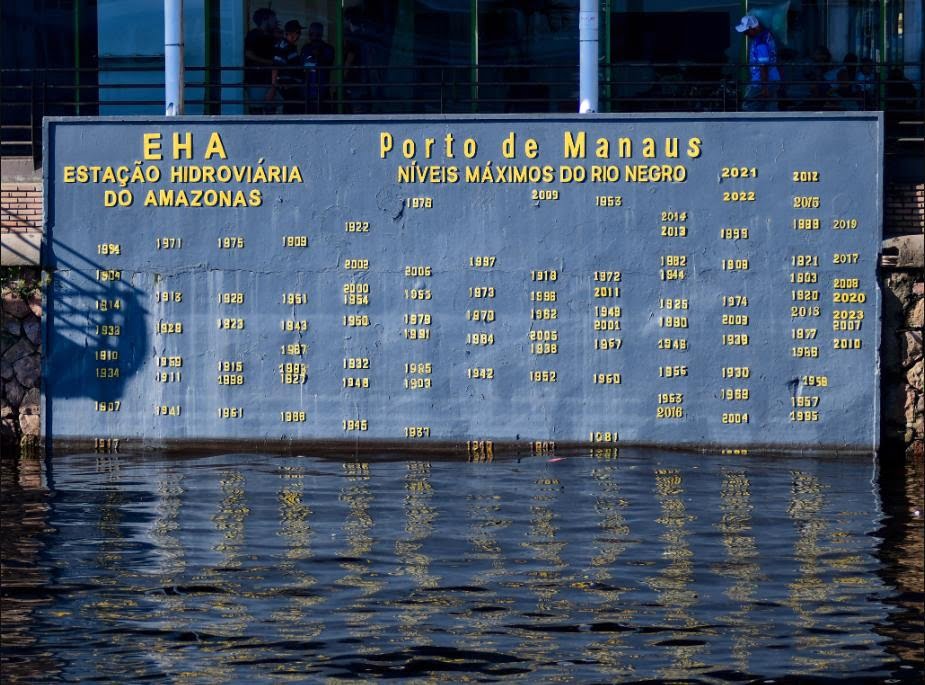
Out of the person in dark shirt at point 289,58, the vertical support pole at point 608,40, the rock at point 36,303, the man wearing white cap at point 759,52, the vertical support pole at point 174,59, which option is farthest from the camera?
the vertical support pole at point 608,40

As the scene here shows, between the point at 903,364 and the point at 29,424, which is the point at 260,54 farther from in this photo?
the point at 903,364

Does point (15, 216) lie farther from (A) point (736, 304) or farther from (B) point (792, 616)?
(B) point (792, 616)

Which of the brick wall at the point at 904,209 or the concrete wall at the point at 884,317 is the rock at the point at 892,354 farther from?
the brick wall at the point at 904,209

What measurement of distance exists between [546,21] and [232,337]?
6.92 meters

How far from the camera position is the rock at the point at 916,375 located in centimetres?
1714

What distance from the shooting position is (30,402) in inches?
698

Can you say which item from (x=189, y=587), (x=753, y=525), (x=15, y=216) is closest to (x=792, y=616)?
(x=753, y=525)

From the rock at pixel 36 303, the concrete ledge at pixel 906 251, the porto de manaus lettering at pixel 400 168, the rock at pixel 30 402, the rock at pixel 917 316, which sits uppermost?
the porto de manaus lettering at pixel 400 168

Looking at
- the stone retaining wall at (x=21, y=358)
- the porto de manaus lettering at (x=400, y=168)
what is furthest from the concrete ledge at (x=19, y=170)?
the stone retaining wall at (x=21, y=358)

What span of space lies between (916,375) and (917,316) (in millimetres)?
603

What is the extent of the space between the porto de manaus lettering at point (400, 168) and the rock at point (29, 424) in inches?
93.6

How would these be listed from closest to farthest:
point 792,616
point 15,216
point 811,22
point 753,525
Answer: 1. point 792,616
2. point 753,525
3. point 15,216
4. point 811,22

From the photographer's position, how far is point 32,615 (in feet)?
33.7

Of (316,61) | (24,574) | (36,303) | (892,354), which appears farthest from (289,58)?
(24,574)
